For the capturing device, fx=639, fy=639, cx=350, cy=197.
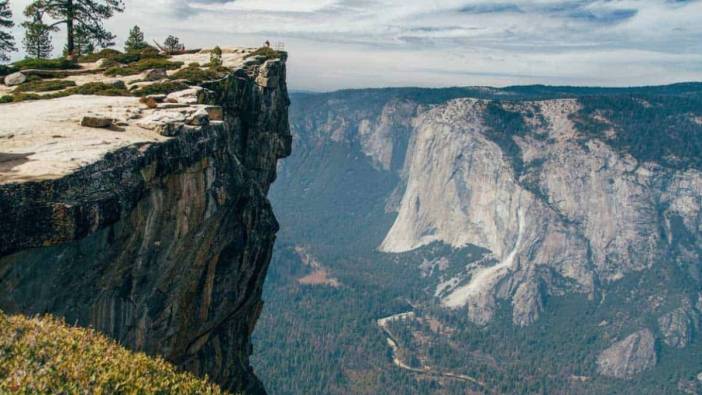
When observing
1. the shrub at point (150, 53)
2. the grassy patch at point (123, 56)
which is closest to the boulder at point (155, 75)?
the grassy patch at point (123, 56)

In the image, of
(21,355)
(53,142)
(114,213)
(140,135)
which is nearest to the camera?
(21,355)

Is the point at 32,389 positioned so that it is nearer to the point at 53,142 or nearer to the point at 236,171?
the point at 53,142

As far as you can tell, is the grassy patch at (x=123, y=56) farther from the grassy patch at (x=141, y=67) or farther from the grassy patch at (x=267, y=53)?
the grassy patch at (x=267, y=53)

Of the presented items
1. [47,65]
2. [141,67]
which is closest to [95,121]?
[141,67]

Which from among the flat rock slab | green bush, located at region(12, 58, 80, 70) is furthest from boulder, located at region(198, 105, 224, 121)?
green bush, located at region(12, 58, 80, 70)

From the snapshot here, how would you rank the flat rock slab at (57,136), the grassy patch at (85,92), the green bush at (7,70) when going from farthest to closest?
1. the green bush at (7,70)
2. the grassy patch at (85,92)
3. the flat rock slab at (57,136)

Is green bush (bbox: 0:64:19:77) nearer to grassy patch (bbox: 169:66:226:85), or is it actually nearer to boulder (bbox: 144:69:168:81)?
boulder (bbox: 144:69:168:81)

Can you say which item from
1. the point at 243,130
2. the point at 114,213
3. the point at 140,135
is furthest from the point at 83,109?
the point at 243,130
